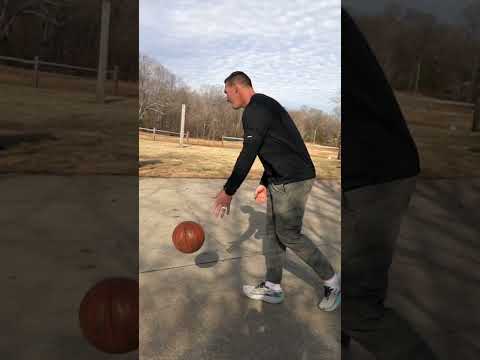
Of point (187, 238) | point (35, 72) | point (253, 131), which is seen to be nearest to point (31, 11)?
point (35, 72)

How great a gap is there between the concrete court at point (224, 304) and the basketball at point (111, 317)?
0.16 m

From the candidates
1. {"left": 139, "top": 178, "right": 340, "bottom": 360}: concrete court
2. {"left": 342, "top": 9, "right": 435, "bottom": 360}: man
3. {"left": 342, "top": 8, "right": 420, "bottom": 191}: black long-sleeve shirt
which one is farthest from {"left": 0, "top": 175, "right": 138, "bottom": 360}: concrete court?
{"left": 342, "top": 8, "right": 420, "bottom": 191}: black long-sleeve shirt

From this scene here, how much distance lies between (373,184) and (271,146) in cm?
81

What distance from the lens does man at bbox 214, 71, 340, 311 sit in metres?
2.46

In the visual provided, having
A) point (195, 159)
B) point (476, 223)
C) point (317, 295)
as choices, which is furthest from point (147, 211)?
point (195, 159)

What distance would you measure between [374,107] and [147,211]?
4288 mm

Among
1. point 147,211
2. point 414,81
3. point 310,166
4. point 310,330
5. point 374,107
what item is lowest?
point 310,330

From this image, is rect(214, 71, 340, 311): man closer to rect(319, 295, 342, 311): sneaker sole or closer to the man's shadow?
rect(319, 295, 342, 311): sneaker sole

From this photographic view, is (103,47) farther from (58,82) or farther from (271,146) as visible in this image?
(271,146)

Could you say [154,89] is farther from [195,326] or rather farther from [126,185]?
[195,326]

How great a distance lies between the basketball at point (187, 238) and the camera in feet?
12.0

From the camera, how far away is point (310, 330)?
8.23 ft

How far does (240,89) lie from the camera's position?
2.65 metres

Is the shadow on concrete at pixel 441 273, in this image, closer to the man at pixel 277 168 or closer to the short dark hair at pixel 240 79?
the man at pixel 277 168
